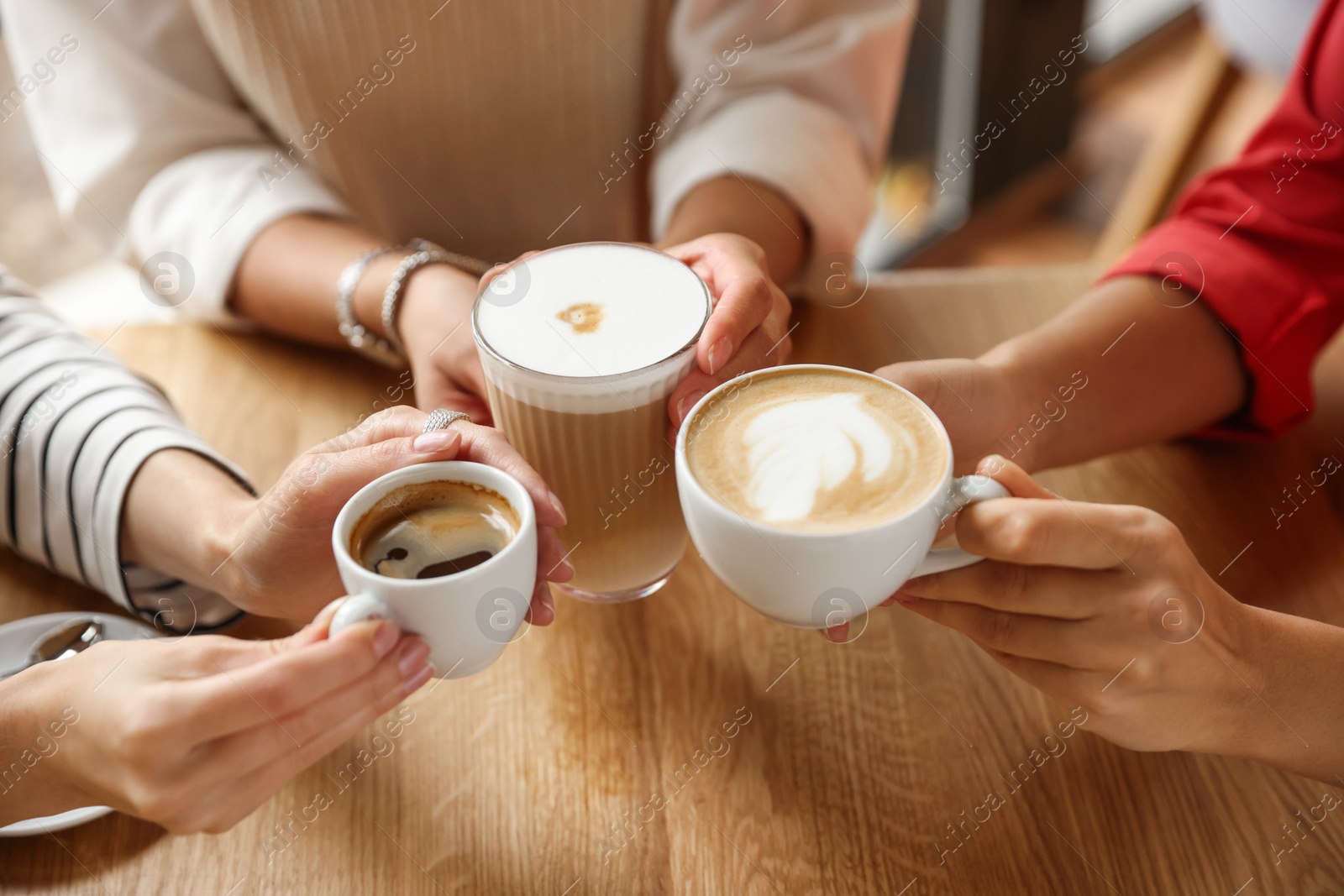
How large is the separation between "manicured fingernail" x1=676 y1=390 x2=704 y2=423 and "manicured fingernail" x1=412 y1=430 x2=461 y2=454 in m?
0.16

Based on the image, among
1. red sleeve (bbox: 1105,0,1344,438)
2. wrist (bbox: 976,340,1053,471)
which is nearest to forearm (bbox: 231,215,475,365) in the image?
wrist (bbox: 976,340,1053,471)

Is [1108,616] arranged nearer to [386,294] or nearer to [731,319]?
[731,319]

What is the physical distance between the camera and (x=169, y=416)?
2.99 feet

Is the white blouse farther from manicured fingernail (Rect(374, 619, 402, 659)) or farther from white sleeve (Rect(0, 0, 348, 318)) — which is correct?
manicured fingernail (Rect(374, 619, 402, 659))

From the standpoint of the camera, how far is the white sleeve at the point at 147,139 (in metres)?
1.08

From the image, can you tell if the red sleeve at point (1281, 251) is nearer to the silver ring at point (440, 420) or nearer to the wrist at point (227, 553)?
the silver ring at point (440, 420)

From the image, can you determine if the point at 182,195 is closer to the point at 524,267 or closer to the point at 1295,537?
the point at 524,267

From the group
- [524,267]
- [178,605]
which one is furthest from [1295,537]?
[178,605]

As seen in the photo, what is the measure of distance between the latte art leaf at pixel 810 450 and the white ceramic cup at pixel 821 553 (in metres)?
0.03

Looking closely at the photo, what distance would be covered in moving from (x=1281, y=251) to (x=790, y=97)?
57cm

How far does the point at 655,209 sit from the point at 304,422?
0.49 meters

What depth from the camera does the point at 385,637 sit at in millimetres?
565

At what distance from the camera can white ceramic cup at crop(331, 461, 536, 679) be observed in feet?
1.85

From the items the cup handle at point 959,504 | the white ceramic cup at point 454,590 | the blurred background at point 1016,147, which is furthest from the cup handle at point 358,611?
the blurred background at point 1016,147
